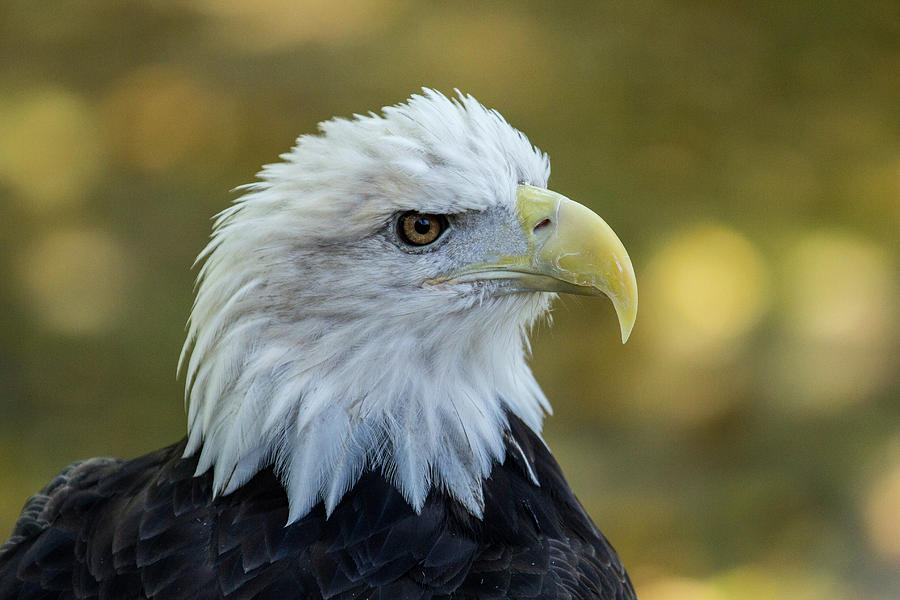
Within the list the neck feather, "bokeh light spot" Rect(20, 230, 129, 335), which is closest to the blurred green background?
"bokeh light spot" Rect(20, 230, 129, 335)

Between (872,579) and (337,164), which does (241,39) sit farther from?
(872,579)

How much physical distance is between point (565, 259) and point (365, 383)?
1.68 ft

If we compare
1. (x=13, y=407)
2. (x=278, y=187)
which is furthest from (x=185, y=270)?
(x=278, y=187)

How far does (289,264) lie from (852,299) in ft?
14.4

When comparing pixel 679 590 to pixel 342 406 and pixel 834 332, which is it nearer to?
pixel 834 332

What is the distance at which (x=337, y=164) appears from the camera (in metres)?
2.15

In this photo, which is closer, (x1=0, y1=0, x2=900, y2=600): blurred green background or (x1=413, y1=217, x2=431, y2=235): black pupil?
(x1=413, y1=217, x2=431, y2=235): black pupil

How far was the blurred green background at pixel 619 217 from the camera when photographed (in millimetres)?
5422

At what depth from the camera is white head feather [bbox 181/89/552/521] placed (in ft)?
6.95

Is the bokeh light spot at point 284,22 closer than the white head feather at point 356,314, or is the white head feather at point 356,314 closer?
the white head feather at point 356,314

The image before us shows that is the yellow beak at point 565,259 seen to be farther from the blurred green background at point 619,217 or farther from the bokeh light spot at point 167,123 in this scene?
the bokeh light spot at point 167,123

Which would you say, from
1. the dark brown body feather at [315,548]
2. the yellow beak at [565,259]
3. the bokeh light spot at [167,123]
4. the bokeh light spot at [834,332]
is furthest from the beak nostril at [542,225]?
the bokeh light spot at [167,123]

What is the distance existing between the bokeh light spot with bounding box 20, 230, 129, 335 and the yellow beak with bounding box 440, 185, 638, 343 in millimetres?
3888

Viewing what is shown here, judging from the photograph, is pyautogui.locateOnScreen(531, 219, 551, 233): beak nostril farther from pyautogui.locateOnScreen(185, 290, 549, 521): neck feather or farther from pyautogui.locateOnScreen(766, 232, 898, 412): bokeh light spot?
pyautogui.locateOnScreen(766, 232, 898, 412): bokeh light spot
